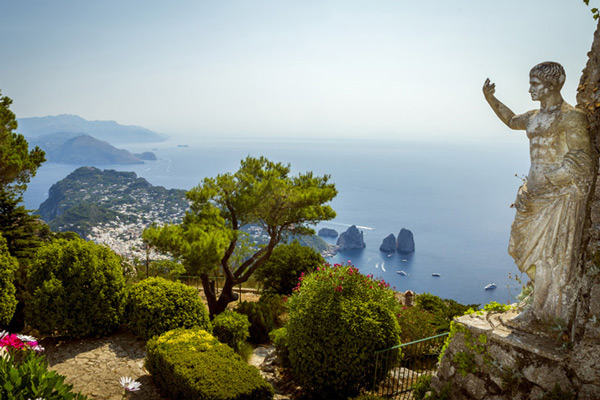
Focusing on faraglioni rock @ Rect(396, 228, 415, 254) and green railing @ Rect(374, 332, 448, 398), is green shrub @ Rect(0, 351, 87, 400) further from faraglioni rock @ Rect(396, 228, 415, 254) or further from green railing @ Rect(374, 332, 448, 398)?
faraglioni rock @ Rect(396, 228, 415, 254)

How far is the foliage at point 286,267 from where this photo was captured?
13.0m

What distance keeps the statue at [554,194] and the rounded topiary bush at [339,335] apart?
2.52 m

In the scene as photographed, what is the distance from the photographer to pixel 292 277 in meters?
13.0

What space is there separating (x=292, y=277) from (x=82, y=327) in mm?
6825

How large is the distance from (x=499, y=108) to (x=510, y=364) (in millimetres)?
3155

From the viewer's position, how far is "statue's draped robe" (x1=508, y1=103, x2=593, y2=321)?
418cm

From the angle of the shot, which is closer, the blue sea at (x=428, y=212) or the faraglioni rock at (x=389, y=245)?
the blue sea at (x=428, y=212)

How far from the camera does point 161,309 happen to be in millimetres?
7586

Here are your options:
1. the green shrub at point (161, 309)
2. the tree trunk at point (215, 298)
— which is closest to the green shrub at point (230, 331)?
the green shrub at point (161, 309)

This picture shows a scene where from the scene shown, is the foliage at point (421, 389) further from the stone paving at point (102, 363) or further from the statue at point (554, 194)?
the stone paving at point (102, 363)

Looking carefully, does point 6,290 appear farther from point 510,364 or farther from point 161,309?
point 510,364

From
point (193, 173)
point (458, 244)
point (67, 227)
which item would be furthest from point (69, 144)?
point (458, 244)

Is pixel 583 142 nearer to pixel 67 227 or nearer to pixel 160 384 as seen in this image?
pixel 160 384

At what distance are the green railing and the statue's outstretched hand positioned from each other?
3863 mm
